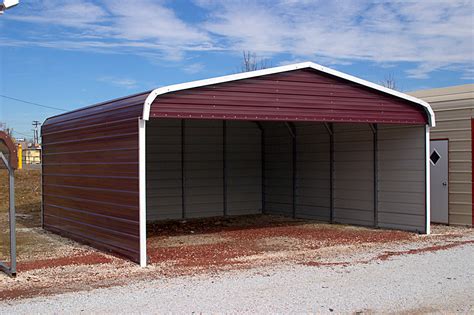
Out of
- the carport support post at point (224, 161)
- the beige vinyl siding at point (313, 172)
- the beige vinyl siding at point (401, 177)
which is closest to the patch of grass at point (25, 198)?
the carport support post at point (224, 161)

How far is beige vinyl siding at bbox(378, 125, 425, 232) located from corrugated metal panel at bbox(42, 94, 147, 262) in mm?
6117

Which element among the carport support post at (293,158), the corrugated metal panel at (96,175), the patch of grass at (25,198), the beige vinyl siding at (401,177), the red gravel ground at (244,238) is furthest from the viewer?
the patch of grass at (25,198)

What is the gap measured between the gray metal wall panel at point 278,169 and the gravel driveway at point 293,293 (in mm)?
7422

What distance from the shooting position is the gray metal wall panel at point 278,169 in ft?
52.1

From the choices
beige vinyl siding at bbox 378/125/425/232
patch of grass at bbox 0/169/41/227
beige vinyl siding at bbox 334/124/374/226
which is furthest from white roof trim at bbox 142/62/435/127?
patch of grass at bbox 0/169/41/227

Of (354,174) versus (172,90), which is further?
(354,174)

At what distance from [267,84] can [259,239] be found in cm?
334

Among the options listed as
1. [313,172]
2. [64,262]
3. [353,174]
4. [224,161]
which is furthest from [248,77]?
[224,161]

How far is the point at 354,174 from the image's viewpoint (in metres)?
13.7

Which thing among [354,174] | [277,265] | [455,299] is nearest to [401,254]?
[277,265]

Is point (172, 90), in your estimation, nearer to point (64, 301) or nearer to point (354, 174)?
point (64, 301)

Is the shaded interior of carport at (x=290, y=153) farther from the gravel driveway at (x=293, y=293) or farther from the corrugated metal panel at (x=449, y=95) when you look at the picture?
the gravel driveway at (x=293, y=293)

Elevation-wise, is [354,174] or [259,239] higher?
[354,174]

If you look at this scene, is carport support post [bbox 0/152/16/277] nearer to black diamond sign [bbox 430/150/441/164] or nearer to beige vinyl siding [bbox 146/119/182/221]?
beige vinyl siding [bbox 146/119/182/221]
